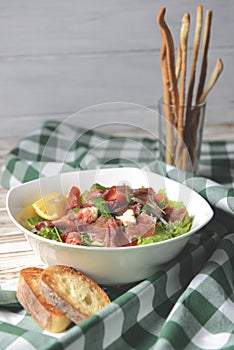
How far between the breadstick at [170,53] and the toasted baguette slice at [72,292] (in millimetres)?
627

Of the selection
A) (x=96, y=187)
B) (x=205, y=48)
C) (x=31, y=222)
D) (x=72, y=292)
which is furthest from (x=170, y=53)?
(x=72, y=292)

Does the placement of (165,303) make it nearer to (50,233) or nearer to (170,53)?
(50,233)

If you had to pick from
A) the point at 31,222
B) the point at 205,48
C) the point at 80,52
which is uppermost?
the point at 205,48

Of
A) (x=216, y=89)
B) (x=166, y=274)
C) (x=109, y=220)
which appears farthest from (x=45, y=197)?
(x=216, y=89)

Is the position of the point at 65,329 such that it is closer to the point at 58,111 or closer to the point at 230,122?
the point at 58,111

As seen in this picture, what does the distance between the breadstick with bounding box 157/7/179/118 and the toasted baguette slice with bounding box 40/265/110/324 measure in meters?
0.63

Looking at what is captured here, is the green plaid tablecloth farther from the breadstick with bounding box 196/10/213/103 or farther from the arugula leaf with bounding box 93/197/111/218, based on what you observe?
the breadstick with bounding box 196/10/213/103

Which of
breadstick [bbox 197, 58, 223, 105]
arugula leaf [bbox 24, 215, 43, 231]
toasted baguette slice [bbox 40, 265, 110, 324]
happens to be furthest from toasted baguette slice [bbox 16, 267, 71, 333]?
breadstick [bbox 197, 58, 223, 105]

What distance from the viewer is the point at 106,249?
113 centimetres

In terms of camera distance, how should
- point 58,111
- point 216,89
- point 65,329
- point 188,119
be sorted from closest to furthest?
1. point 65,329
2. point 188,119
3. point 58,111
4. point 216,89

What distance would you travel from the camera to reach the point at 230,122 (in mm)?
2357

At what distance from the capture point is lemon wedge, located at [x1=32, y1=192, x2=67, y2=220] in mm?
1283

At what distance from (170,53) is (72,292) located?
0.71 metres

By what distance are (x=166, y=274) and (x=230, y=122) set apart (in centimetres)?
125
